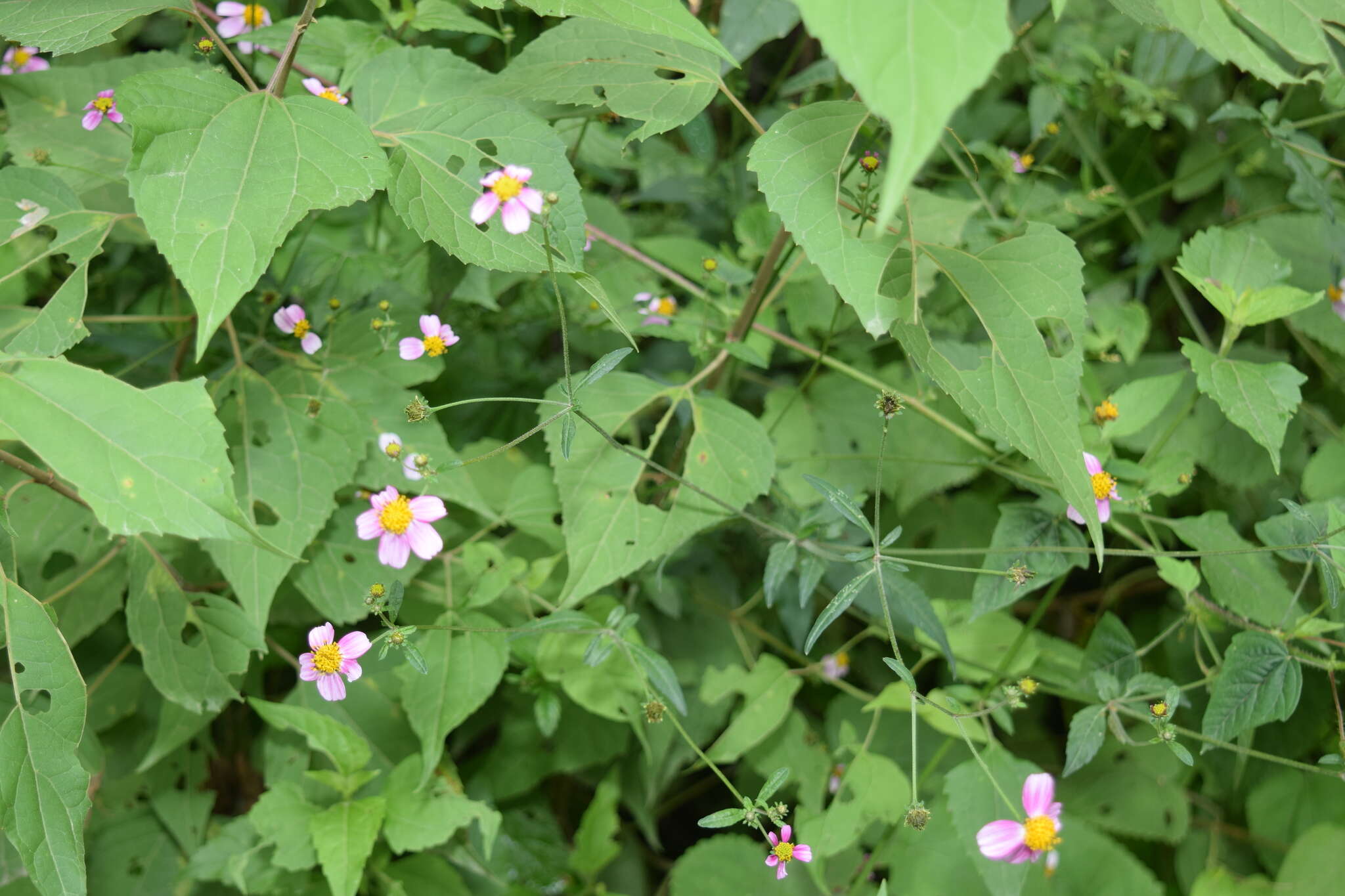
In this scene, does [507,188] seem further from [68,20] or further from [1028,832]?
[1028,832]

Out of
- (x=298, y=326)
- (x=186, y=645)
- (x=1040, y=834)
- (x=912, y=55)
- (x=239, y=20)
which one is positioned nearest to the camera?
(x=912, y=55)

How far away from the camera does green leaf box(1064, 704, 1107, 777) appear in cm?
121

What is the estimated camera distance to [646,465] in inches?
55.9

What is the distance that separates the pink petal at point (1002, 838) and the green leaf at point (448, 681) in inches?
28.2

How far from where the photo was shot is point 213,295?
35.2 inches

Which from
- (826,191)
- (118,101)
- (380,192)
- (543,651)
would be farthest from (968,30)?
(380,192)

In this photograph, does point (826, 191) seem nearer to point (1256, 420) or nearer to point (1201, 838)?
point (1256, 420)

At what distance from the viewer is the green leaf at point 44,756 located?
0.96 m

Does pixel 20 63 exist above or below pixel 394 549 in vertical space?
above

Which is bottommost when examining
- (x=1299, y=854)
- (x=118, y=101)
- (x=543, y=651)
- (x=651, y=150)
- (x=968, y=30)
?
(x=1299, y=854)

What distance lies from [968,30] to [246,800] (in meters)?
1.74

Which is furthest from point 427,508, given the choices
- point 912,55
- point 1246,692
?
point 1246,692

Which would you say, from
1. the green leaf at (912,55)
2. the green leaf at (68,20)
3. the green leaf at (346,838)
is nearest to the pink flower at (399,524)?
the green leaf at (346,838)

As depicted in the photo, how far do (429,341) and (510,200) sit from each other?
36 cm
